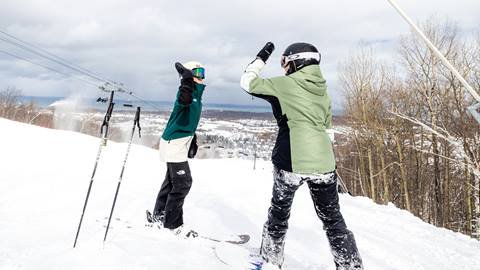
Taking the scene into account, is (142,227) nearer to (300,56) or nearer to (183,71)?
(183,71)

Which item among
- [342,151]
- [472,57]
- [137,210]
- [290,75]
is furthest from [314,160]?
[342,151]

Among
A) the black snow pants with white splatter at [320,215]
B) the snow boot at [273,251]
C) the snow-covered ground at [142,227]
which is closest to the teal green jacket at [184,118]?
the snow-covered ground at [142,227]

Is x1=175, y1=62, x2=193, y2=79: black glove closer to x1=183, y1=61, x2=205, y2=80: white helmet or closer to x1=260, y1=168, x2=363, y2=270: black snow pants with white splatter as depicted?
x1=183, y1=61, x2=205, y2=80: white helmet

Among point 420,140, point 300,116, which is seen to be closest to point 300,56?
point 300,116

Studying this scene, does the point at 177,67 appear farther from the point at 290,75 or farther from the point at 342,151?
the point at 342,151

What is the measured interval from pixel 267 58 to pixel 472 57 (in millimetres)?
18905

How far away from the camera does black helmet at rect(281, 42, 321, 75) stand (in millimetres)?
2758

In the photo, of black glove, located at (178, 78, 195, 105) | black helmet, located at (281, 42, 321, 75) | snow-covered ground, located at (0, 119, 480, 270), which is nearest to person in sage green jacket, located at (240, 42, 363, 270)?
black helmet, located at (281, 42, 321, 75)

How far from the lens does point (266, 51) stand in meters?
2.86

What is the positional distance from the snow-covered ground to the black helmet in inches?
74.4

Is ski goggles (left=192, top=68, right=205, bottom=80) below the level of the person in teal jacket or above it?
above

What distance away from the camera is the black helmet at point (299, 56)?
2.76 metres

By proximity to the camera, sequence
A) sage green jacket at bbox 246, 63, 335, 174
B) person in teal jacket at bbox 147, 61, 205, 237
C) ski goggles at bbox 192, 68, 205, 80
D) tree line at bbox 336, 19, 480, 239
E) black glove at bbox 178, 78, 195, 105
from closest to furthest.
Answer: sage green jacket at bbox 246, 63, 335, 174 → black glove at bbox 178, 78, 195, 105 → person in teal jacket at bbox 147, 61, 205, 237 → ski goggles at bbox 192, 68, 205, 80 → tree line at bbox 336, 19, 480, 239

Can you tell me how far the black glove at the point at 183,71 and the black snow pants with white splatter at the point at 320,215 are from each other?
4.48 feet
